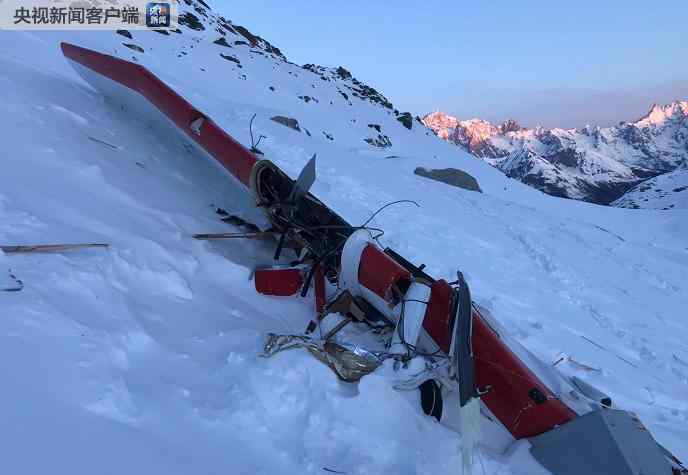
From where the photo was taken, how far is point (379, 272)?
3.85 meters

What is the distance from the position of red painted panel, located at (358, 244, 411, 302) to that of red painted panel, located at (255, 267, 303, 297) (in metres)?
0.68

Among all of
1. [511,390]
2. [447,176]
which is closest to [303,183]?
[511,390]

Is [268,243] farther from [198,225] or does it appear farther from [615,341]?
[615,341]

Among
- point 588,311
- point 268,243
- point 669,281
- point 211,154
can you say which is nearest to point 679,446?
point 588,311

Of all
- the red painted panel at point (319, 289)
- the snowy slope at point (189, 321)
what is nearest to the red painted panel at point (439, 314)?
the snowy slope at point (189, 321)

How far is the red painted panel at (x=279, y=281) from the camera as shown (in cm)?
414

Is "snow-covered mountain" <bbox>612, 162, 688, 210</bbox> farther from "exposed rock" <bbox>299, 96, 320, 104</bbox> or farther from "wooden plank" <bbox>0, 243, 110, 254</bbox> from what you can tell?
"wooden plank" <bbox>0, 243, 110, 254</bbox>

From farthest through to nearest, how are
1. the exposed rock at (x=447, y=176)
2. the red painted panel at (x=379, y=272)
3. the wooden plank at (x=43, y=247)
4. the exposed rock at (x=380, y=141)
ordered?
the exposed rock at (x=380, y=141)
the exposed rock at (x=447, y=176)
the red painted panel at (x=379, y=272)
the wooden plank at (x=43, y=247)

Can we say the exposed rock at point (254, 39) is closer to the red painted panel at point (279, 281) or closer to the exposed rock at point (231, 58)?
the exposed rock at point (231, 58)

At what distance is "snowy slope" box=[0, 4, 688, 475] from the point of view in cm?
203

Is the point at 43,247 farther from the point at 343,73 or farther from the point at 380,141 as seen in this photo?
the point at 343,73

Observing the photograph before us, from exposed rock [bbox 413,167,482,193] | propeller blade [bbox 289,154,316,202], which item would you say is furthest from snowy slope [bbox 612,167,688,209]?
propeller blade [bbox 289,154,316,202]

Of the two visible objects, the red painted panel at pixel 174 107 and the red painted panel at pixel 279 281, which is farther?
the red painted panel at pixel 174 107

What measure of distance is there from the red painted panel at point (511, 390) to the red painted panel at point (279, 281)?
1.70 meters
